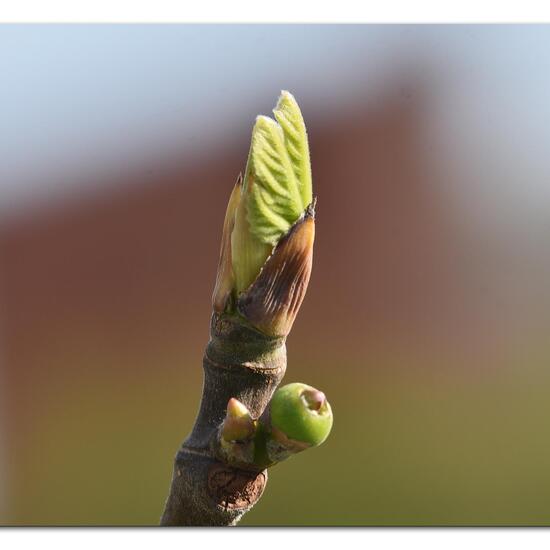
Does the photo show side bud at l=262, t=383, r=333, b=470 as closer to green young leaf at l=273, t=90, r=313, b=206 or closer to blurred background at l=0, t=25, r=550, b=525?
green young leaf at l=273, t=90, r=313, b=206

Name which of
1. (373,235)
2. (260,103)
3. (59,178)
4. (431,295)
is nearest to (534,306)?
(431,295)

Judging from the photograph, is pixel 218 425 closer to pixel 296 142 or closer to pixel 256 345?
pixel 256 345

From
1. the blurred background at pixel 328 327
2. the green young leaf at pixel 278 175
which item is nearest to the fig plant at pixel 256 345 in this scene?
the green young leaf at pixel 278 175

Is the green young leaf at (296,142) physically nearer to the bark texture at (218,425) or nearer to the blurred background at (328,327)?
the bark texture at (218,425)

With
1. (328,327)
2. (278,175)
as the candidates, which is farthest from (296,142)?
(328,327)

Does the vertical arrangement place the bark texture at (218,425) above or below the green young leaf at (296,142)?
below
